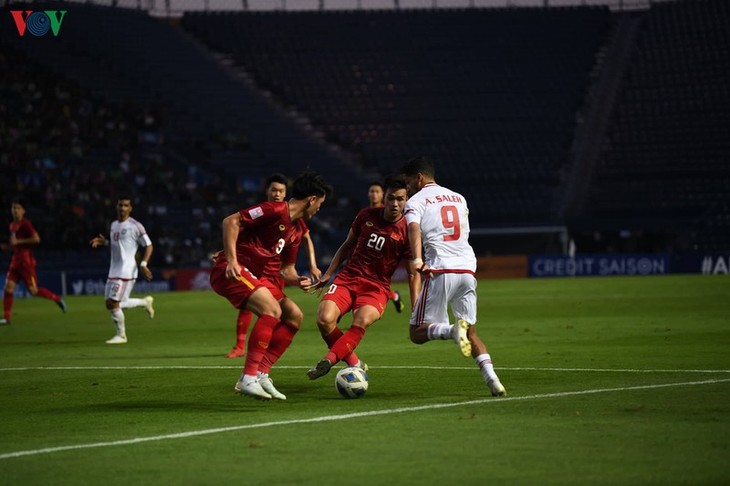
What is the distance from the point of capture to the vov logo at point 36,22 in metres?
47.7

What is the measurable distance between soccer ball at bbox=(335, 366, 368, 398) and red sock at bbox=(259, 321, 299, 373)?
708 millimetres

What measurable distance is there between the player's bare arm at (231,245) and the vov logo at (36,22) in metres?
36.3

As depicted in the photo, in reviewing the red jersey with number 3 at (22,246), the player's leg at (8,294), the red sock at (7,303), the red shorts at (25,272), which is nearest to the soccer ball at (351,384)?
the red jersey with number 3 at (22,246)

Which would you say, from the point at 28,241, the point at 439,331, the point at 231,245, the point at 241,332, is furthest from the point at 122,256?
the point at 439,331

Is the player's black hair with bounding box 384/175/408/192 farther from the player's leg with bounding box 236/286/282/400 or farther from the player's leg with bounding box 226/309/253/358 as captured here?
the player's leg with bounding box 226/309/253/358

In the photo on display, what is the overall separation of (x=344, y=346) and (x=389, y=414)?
1928 millimetres

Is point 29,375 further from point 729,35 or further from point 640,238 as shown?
point 729,35

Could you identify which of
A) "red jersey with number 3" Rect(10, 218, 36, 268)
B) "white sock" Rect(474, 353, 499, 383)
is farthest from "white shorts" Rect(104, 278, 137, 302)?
"white sock" Rect(474, 353, 499, 383)

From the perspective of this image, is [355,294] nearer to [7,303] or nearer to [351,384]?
[351,384]

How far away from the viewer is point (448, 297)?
11.7 metres

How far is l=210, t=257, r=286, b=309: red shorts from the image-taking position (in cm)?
1217

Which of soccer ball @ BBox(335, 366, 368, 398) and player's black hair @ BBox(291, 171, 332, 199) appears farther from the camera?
player's black hair @ BBox(291, 171, 332, 199)

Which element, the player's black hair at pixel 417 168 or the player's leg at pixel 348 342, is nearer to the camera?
the player's leg at pixel 348 342

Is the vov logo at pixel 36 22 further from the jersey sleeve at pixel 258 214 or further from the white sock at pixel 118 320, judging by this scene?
the jersey sleeve at pixel 258 214
